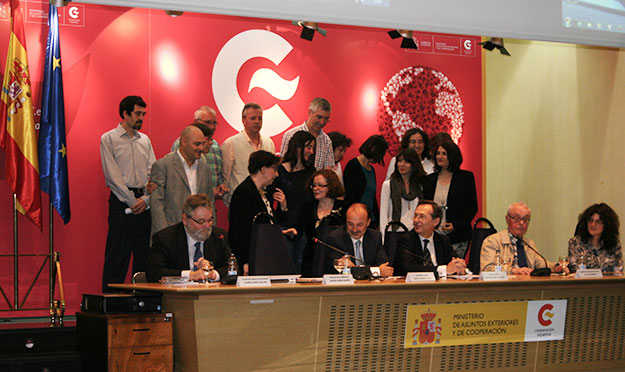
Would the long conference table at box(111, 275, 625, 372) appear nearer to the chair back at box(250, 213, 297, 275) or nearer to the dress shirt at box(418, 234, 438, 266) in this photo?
the chair back at box(250, 213, 297, 275)

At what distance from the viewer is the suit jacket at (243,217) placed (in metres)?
5.43

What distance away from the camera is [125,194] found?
20.7 ft

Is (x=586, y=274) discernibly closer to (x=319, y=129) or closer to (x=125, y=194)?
(x=319, y=129)

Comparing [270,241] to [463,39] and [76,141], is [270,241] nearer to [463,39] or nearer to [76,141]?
[76,141]

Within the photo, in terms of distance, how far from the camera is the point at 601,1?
3.93m

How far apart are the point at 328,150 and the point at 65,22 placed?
2638 millimetres

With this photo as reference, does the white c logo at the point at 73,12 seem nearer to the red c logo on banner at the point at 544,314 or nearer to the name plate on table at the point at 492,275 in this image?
the name plate on table at the point at 492,275

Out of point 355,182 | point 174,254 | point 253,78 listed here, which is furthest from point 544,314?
point 253,78

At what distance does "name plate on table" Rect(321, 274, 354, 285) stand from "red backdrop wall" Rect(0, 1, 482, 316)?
11.0ft

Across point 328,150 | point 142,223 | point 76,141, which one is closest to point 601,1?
point 328,150

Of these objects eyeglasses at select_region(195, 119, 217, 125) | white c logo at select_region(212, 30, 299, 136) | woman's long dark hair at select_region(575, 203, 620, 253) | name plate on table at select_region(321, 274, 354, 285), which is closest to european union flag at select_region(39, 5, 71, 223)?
eyeglasses at select_region(195, 119, 217, 125)

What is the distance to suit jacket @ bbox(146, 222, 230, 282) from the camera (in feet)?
14.9

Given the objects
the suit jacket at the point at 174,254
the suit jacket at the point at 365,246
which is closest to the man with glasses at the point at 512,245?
the suit jacket at the point at 365,246

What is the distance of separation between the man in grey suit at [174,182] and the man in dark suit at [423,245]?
1816 millimetres
